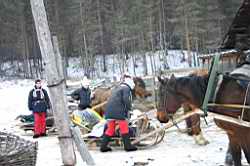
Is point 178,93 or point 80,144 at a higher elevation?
point 178,93

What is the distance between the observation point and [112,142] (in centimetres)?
968

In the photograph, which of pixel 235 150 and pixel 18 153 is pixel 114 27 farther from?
pixel 18 153

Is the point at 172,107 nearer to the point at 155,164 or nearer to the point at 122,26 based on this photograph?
the point at 155,164

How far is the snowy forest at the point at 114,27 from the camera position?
3669cm

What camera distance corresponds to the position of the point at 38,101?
12367 mm

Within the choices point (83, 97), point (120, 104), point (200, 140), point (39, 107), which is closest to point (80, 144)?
point (120, 104)

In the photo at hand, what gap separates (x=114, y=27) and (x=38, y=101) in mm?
29781

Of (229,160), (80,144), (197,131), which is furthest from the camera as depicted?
(197,131)

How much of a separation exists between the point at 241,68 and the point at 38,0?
9.47 feet

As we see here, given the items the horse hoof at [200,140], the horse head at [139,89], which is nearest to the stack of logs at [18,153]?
the horse hoof at [200,140]

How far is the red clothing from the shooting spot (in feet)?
29.6

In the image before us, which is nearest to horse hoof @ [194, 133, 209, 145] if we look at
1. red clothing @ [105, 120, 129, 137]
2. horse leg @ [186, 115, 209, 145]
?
horse leg @ [186, 115, 209, 145]

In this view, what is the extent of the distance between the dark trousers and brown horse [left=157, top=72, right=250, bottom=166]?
542 cm

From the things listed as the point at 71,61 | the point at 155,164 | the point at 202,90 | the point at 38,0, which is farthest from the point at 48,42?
the point at 71,61
